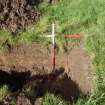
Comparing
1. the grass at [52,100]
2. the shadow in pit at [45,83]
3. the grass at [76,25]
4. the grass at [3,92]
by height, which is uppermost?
the grass at [76,25]

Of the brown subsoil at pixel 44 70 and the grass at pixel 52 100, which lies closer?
the grass at pixel 52 100

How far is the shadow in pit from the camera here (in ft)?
26.3

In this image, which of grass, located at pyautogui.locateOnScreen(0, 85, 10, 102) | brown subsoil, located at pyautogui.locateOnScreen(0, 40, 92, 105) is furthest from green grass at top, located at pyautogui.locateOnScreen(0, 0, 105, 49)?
grass, located at pyautogui.locateOnScreen(0, 85, 10, 102)

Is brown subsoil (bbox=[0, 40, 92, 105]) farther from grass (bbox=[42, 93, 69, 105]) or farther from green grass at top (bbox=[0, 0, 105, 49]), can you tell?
grass (bbox=[42, 93, 69, 105])

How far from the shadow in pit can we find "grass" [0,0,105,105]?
0.53m

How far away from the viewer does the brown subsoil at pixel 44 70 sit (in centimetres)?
823

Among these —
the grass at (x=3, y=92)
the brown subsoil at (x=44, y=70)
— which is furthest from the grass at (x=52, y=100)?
the brown subsoil at (x=44, y=70)

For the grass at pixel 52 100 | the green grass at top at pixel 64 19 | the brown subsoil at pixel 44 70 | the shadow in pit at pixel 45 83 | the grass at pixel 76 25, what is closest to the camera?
the grass at pixel 52 100

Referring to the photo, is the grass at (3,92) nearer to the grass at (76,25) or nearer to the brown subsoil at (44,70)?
the brown subsoil at (44,70)

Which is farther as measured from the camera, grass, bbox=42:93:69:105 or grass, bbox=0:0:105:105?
grass, bbox=0:0:105:105

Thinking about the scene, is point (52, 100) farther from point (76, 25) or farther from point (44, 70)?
point (76, 25)

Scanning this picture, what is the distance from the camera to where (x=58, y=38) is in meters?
8.65

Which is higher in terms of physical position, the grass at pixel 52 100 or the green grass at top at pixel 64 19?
the green grass at top at pixel 64 19

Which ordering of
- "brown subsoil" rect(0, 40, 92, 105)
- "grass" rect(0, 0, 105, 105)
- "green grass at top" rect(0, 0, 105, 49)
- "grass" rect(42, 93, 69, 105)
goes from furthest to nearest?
"green grass at top" rect(0, 0, 105, 49) < "grass" rect(0, 0, 105, 105) < "brown subsoil" rect(0, 40, 92, 105) < "grass" rect(42, 93, 69, 105)
